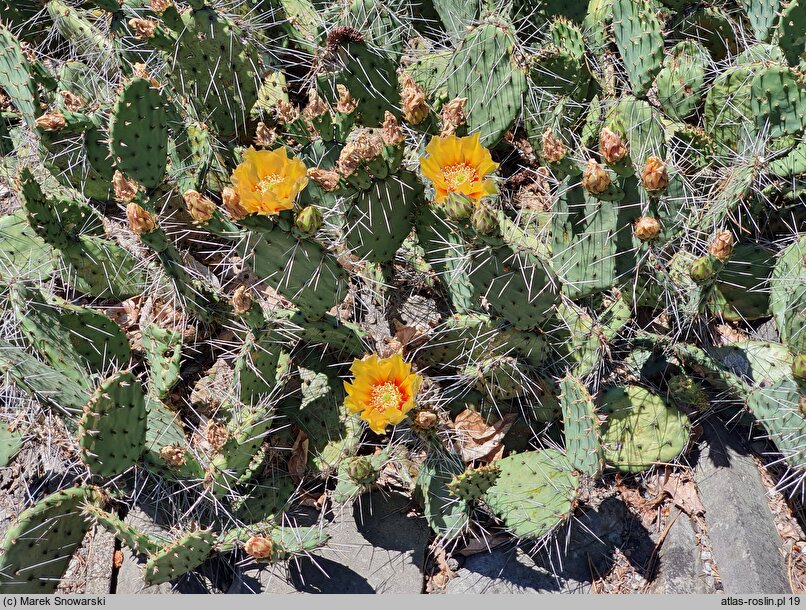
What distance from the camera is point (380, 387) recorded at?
243 cm

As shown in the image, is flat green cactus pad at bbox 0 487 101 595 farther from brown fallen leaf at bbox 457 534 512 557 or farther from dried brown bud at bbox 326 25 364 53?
dried brown bud at bbox 326 25 364 53

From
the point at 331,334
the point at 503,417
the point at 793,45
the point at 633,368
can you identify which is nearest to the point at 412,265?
the point at 331,334

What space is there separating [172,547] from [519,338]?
1354 millimetres

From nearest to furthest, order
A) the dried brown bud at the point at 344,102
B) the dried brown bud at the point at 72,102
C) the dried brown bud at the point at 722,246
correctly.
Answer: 1. the dried brown bud at the point at 722,246
2. the dried brown bud at the point at 344,102
3. the dried brown bud at the point at 72,102

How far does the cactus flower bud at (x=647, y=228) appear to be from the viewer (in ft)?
7.23

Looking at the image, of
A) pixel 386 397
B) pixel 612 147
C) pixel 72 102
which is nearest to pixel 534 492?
pixel 386 397

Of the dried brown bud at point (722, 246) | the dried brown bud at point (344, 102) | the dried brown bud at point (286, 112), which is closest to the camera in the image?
the dried brown bud at point (722, 246)

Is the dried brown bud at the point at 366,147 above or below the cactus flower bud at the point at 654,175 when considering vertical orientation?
below

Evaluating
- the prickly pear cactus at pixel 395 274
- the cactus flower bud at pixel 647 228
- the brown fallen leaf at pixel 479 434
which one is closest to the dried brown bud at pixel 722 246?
the prickly pear cactus at pixel 395 274

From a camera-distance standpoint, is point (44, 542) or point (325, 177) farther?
point (44, 542)

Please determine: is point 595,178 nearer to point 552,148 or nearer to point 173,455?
point 552,148

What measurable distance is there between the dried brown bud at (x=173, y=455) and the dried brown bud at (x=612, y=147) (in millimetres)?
1694

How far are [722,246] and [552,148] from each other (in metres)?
0.61

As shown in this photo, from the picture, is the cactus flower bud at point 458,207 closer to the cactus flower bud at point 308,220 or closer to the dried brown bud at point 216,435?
the cactus flower bud at point 308,220
